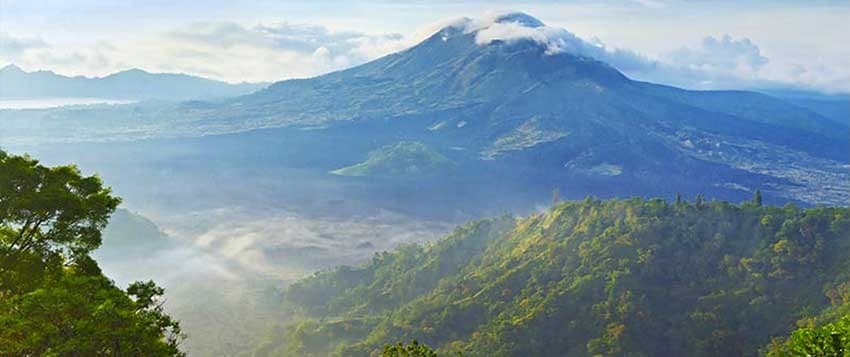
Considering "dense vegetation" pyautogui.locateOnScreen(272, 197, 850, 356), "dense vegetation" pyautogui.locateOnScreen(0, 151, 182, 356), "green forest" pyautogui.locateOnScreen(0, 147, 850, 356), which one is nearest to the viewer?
"dense vegetation" pyautogui.locateOnScreen(0, 151, 182, 356)

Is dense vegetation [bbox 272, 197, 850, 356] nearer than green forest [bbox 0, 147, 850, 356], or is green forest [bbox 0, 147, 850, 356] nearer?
green forest [bbox 0, 147, 850, 356]

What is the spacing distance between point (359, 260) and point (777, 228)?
370 ft

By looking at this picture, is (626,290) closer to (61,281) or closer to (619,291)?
(619,291)

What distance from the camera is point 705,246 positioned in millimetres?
90125

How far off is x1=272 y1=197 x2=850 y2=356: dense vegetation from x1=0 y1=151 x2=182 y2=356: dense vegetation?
208 feet

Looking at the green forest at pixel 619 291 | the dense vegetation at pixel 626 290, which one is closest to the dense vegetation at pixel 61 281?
the green forest at pixel 619 291

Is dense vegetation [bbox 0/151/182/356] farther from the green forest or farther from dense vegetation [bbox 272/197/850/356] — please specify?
dense vegetation [bbox 272/197/850/356]

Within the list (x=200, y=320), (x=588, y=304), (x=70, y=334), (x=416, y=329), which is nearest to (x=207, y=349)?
(x=200, y=320)

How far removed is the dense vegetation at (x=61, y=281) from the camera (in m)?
14.0

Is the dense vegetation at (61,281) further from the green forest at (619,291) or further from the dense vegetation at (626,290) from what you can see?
the dense vegetation at (626,290)

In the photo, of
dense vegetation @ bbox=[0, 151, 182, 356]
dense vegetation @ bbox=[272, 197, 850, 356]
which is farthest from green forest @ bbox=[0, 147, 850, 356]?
dense vegetation @ bbox=[0, 151, 182, 356]

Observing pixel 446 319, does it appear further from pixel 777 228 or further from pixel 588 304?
pixel 777 228

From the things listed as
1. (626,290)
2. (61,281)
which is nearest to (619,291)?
(626,290)

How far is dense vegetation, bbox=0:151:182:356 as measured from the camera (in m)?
14.0
